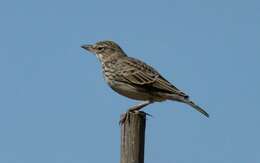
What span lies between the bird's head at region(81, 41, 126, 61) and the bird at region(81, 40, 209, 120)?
0.43 metres

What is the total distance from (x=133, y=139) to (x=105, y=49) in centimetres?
743

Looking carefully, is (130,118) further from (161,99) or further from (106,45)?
(106,45)

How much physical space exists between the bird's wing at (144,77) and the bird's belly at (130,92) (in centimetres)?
13

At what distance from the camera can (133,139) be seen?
8.52 m

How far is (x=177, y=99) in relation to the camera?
12750 millimetres

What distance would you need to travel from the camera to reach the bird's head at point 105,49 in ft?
50.8

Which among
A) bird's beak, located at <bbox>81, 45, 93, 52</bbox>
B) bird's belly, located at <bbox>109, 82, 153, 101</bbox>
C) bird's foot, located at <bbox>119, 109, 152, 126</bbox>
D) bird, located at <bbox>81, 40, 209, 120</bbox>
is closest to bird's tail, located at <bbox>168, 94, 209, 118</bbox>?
bird, located at <bbox>81, 40, 209, 120</bbox>

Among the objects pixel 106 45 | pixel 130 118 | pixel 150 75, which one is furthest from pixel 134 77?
pixel 130 118

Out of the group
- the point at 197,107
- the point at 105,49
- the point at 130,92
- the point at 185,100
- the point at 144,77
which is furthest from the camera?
the point at 105,49

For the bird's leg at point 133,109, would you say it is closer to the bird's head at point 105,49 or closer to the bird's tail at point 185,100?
the bird's tail at point 185,100

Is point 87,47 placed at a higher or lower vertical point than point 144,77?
higher

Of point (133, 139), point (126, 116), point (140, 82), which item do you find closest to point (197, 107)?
point (140, 82)

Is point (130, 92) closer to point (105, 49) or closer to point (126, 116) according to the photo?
point (105, 49)

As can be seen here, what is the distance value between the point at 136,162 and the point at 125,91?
17.3 ft
